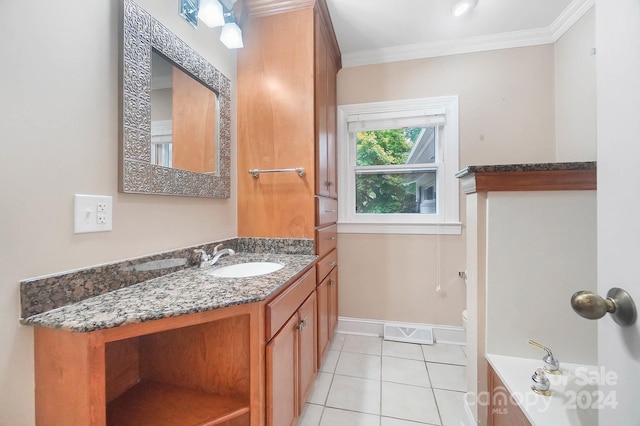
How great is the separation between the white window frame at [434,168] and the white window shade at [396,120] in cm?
1

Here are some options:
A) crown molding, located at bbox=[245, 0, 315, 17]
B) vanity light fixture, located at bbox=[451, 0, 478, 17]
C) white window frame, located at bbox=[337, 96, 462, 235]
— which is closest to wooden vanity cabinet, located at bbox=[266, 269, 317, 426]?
white window frame, located at bbox=[337, 96, 462, 235]

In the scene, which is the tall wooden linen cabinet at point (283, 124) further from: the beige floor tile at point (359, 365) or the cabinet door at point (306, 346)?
the beige floor tile at point (359, 365)

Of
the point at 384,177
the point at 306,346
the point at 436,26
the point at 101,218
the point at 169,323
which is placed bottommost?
the point at 306,346

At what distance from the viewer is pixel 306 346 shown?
1376 millimetres

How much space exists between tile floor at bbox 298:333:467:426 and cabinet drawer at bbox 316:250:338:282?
2.25 ft

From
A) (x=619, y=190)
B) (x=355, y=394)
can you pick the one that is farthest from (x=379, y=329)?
(x=619, y=190)

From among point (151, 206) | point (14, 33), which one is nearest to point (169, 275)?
point (151, 206)

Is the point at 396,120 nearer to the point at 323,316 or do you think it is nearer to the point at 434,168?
the point at 434,168

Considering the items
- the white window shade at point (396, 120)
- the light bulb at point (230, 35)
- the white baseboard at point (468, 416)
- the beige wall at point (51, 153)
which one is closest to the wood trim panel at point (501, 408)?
the white baseboard at point (468, 416)

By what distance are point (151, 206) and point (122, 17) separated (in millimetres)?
739

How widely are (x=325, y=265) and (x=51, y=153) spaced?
1.49 m

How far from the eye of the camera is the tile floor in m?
1.38

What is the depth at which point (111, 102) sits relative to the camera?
0.95 metres

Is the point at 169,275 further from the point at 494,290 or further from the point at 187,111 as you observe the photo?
the point at 494,290
